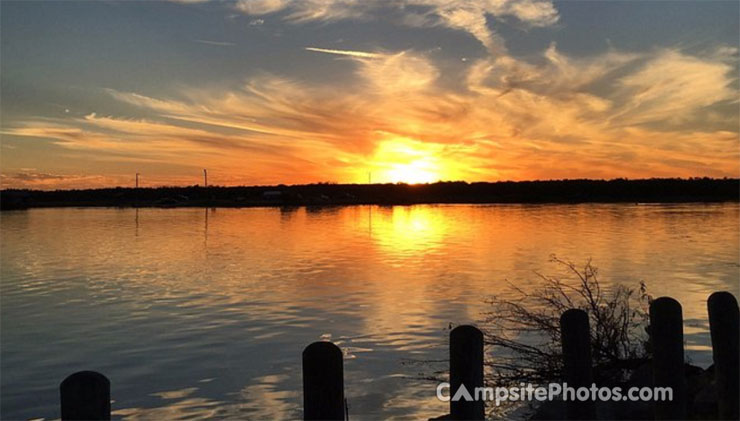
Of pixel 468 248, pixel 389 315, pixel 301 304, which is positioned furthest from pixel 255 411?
pixel 468 248

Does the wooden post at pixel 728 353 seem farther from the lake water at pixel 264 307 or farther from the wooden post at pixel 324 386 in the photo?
the lake water at pixel 264 307

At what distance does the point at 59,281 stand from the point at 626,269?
87.5 ft

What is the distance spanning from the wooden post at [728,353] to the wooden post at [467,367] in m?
2.17

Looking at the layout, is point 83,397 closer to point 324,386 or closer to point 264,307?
point 324,386

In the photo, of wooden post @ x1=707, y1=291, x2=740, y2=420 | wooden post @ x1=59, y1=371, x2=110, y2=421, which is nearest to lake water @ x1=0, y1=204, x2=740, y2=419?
wooden post @ x1=707, y1=291, x2=740, y2=420

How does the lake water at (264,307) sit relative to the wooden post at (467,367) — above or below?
below

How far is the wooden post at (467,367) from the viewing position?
14.4 feet

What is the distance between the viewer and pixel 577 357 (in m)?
4.92

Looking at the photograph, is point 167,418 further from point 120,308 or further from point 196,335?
→ point 120,308

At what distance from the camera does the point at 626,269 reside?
31312 mm

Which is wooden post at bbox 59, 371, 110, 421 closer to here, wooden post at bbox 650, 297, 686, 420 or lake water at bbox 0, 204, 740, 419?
wooden post at bbox 650, 297, 686, 420

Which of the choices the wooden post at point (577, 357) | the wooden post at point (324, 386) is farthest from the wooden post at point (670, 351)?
the wooden post at point (324, 386)

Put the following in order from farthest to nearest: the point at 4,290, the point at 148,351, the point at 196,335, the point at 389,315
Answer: the point at 4,290
the point at 389,315
the point at 196,335
the point at 148,351

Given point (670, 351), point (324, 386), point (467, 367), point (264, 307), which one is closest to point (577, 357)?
point (670, 351)
